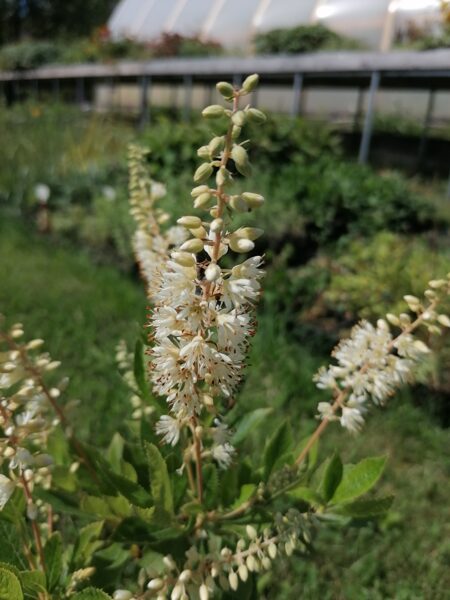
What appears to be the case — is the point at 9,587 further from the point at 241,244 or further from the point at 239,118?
the point at 239,118

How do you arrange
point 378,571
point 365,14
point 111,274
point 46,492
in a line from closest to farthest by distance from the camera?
point 46,492 → point 378,571 → point 111,274 → point 365,14

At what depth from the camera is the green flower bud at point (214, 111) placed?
974 mm

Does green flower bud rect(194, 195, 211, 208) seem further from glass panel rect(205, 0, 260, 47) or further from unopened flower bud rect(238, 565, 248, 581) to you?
glass panel rect(205, 0, 260, 47)

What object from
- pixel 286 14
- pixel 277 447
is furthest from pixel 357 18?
pixel 277 447

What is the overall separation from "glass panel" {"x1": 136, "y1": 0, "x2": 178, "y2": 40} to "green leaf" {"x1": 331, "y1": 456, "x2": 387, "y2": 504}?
15354 mm

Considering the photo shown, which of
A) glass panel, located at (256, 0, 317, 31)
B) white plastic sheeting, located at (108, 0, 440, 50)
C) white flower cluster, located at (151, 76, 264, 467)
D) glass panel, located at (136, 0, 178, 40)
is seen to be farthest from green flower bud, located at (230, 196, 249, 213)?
glass panel, located at (136, 0, 178, 40)

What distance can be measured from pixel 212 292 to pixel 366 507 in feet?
2.46

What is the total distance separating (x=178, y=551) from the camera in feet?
4.68

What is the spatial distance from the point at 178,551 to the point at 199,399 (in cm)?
52

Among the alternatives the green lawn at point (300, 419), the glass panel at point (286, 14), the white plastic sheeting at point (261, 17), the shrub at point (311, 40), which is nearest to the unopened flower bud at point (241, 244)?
the green lawn at point (300, 419)

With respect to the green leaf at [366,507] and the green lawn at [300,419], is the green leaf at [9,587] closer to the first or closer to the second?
the green lawn at [300,419]

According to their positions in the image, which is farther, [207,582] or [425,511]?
[425,511]

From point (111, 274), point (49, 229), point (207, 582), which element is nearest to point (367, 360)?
point (207, 582)

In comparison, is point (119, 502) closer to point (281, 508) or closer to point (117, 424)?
point (281, 508)
